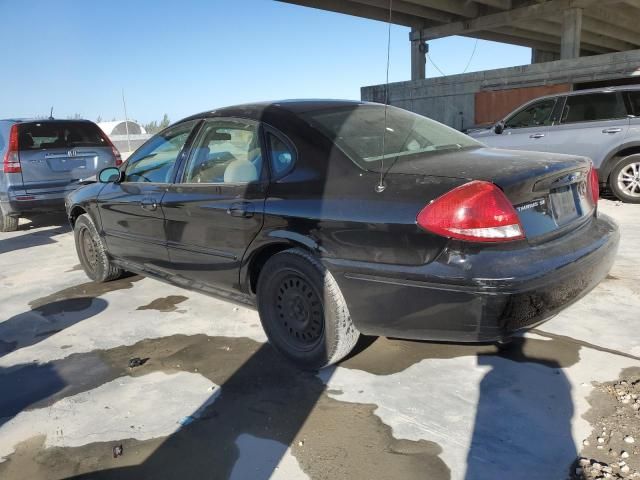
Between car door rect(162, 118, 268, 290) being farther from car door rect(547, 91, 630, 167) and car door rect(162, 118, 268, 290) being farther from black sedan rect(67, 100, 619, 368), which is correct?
car door rect(547, 91, 630, 167)

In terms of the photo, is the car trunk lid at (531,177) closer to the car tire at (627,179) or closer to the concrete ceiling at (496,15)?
the car tire at (627,179)

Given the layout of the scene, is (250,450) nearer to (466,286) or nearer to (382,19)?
(466,286)

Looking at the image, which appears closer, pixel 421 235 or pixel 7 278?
pixel 421 235

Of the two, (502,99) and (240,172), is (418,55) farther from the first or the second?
(240,172)

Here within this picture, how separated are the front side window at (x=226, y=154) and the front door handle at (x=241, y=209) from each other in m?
0.16

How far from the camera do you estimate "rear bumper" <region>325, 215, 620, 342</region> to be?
2371 millimetres

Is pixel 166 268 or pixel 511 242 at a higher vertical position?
pixel 511 242

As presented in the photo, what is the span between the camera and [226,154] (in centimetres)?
361

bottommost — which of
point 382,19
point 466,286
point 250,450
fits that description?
point 250,450

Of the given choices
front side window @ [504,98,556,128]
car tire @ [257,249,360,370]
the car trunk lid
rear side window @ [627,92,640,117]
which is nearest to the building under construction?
front side window @ [504,98,556,128]

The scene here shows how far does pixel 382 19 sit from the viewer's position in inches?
891

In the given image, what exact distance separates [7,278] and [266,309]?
3755mm

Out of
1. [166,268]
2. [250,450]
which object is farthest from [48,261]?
[250,450]

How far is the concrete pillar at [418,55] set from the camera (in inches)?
947
